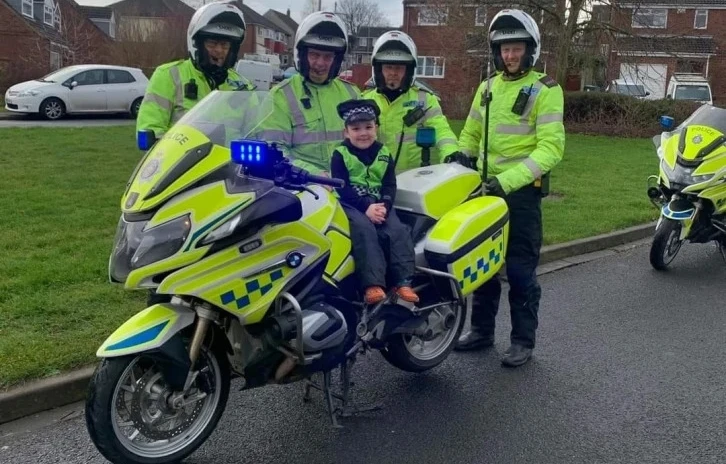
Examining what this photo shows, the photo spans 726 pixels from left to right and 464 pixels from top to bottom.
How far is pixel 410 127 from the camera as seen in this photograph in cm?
477

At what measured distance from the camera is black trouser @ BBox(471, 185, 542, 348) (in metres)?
4.74

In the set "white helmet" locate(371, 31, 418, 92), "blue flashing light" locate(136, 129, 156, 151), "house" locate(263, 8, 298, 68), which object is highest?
"house" locate(263, 8, 298, 68)

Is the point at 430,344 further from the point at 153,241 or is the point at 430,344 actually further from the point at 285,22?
the point at 285,22

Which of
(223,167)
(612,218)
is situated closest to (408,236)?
(223,167)

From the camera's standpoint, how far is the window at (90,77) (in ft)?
69.5

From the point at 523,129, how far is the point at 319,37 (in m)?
1.41

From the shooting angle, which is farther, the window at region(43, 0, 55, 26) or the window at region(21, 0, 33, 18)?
the window at region(43, 0, 55, 26)

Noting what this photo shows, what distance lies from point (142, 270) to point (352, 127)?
5.03 ft

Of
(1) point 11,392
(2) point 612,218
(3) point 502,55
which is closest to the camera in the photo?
(1) point 11,392

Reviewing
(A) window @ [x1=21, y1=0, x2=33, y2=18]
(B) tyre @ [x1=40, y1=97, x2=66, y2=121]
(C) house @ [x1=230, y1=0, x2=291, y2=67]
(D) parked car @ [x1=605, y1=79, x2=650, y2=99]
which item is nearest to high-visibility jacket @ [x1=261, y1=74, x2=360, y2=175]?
(B) tyre @ [x1=40, y1=97, x2=66, y2=121]

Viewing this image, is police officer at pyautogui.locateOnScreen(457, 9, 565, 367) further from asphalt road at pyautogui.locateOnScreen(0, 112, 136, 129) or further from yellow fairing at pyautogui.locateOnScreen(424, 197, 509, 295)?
asphalt road at pyautogui.locateOnScreen(0, 112, 136, 129)

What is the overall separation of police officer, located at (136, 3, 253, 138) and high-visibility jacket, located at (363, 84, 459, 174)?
0.93m

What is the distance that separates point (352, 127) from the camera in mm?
3990

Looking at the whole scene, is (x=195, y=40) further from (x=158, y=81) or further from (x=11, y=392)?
(x=11, y=392)
